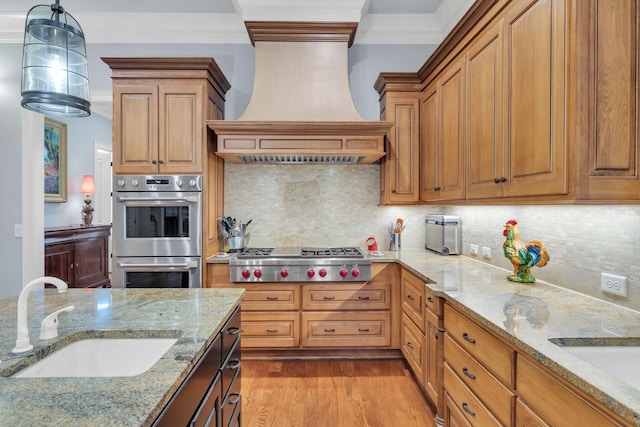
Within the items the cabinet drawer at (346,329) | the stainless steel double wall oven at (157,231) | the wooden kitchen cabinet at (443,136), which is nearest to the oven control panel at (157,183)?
the stainless steel double wall oven at (157,231)

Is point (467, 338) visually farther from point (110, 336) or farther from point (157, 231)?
point (157, 231)

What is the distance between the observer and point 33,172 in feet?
10.0

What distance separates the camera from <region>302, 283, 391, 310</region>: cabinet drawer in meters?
2.82

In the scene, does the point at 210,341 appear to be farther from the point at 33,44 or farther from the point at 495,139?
the point at 495,139

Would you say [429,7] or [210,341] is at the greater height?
[429,7]

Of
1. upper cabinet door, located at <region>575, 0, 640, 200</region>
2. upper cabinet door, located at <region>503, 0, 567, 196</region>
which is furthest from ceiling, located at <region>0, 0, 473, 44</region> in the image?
upper cabinet door, located at <region>575, 0, 640, 200</region>

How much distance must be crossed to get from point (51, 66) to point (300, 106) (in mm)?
1887

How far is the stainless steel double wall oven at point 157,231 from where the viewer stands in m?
2.72

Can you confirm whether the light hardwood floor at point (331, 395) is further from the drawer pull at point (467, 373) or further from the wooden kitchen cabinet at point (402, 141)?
the wooden kitchen cabinet at point (402, 141)

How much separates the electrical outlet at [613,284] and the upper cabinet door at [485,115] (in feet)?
1.96

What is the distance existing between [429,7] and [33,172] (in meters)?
4.05

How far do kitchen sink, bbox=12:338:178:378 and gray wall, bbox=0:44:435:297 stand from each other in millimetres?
2583

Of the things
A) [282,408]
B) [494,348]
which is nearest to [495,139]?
[494,348]

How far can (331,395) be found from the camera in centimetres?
A: 238
